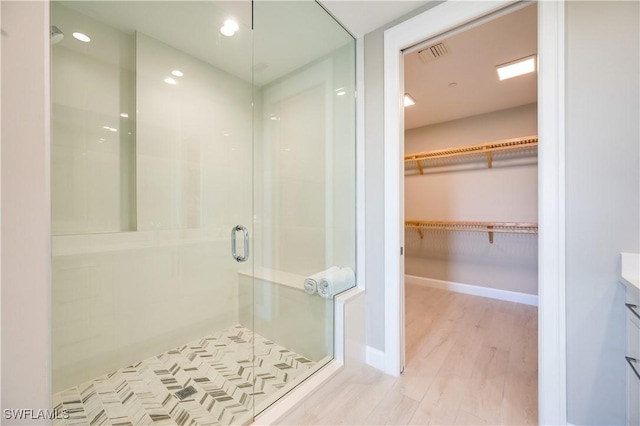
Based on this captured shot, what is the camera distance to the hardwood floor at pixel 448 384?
4.63 ft

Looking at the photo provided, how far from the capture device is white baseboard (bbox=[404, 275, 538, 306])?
3095mm

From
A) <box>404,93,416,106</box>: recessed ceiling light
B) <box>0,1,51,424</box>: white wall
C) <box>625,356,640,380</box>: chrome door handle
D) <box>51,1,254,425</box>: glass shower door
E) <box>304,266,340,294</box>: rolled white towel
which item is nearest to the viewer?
<box>0,1,51,424</box>: white wall

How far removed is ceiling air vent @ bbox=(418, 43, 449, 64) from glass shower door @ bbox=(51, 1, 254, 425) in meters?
1.42

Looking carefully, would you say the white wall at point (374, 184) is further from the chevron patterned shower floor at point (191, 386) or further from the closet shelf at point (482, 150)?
the closet shelf at point (482, 150)

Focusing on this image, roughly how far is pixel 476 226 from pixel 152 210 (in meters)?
3.64

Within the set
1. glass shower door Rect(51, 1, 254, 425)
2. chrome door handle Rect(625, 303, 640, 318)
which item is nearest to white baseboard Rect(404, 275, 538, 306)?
chrome door handle Rect(625, 303, 640, 318)

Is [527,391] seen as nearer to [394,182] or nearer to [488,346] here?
[488,346]

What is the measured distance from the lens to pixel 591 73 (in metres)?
1.18

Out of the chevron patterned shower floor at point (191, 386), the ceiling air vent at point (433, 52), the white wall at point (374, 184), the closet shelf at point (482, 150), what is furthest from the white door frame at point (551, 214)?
the closet shelf at point (482, 150)

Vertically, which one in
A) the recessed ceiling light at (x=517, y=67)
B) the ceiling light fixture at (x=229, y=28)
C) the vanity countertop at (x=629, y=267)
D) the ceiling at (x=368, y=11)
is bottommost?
the vanity countertop at (x=629, y=267)

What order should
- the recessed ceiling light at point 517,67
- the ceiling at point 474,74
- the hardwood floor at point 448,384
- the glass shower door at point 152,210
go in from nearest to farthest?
the hardwood floor at point 448,384, the glass shower door at point 152,210, the ceiling at point 474,74, the recessed ceiling light at point 517,67

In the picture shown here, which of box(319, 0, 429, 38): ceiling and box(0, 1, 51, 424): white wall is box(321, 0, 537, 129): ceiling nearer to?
box(319, 0, 429, 38): ceiling

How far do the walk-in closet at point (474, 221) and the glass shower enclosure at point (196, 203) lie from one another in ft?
2.91

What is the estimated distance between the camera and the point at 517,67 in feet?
7.50
